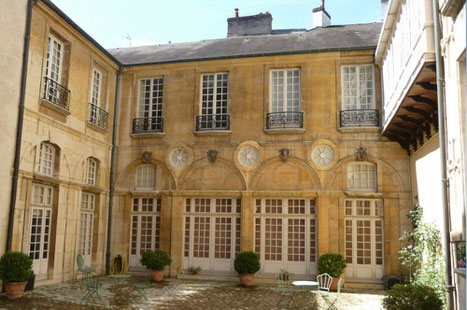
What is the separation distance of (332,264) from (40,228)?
6908 millimetres

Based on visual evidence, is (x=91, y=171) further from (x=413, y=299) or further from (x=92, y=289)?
(x=413, y=299)

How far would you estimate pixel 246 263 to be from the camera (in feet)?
37.6

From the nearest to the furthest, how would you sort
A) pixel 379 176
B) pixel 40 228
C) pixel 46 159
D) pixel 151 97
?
pixel 40 228, pixel 46 159, pixel 379 176, pixel 151 97

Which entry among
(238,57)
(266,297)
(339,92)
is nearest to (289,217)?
(266,297)

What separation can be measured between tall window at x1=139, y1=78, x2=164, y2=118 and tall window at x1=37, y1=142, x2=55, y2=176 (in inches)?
138

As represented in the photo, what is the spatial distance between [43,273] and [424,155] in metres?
8.99

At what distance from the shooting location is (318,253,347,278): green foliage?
11023 millimetres

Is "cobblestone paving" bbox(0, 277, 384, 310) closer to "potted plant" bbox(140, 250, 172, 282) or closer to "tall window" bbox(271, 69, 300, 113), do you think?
"potted plant" bbox(140, 250, 172, 282)

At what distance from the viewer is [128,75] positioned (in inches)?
547

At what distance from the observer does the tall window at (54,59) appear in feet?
35.1

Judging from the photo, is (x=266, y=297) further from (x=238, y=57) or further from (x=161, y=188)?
(x=238, y=57)

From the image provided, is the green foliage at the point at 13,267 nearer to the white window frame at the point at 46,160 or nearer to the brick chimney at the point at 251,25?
the white window frame at the point at 46,160

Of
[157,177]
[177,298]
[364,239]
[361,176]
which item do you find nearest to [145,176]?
[157,177]

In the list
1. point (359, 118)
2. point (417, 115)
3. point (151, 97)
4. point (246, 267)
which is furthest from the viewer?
point (151, 97)
